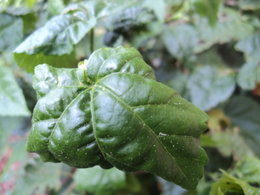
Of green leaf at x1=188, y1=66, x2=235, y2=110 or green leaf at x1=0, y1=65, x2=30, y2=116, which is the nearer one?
green leaf at x1=0, y1=65, x2=30, y2=116

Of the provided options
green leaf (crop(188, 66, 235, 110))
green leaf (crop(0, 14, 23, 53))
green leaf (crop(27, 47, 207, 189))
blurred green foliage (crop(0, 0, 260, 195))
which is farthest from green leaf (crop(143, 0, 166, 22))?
green leaf (crop(27, 47, 207, 189))

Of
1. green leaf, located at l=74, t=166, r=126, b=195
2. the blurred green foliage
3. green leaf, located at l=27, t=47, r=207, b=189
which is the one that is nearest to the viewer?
green leaf, located at l=27, t=47, r=207, b=189

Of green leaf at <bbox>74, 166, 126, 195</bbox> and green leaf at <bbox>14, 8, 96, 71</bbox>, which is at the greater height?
green leaf at <bbox>14, 8, 96, 71</bbox>

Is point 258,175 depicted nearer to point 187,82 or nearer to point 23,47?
point 187,82

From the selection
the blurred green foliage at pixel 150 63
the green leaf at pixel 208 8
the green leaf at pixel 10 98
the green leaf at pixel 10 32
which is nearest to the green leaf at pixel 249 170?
the blurred green foliage at pixel 150 63

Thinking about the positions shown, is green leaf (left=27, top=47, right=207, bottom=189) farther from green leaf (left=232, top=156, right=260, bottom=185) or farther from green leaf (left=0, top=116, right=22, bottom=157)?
green leaf (left=0, top=116, right=22, bottom=157)

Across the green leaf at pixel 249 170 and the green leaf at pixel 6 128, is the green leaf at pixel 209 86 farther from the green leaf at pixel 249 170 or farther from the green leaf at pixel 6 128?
the green leaf at pixel 6 128
